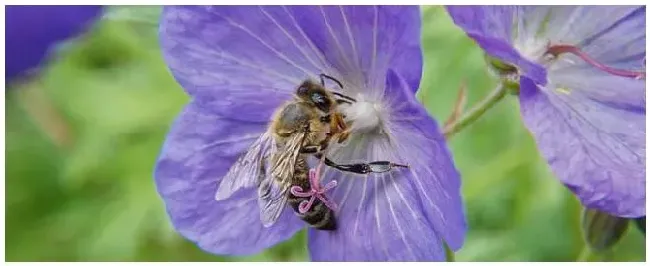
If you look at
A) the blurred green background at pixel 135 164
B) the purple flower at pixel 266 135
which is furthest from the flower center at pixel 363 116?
the blurred green background at pixel 135 164

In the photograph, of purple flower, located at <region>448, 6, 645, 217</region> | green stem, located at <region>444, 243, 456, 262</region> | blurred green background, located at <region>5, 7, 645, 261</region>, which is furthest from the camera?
blurred green background, located at <region>5, 7, 645, 261</region>

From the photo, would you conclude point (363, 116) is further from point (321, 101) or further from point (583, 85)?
point (583, 85)

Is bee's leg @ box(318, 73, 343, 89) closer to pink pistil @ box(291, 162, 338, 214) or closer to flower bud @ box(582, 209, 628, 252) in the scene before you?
pink pistil @ box(291, 162, 338, 214)

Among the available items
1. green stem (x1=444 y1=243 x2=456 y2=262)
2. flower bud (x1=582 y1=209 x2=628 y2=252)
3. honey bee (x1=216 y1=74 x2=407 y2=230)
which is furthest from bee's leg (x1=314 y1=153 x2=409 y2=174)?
flower bud (x1=582 y1=209 x2=628 y2=252)

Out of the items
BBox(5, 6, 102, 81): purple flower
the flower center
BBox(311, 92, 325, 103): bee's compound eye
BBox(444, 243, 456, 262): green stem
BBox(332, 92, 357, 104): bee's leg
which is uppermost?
BBox(5, 6, 102, 81): purple flower

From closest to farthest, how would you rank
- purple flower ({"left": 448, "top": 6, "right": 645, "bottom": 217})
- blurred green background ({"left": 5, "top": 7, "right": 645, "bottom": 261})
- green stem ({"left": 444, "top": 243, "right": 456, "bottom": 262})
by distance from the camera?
1. purple flower ({"left": 448, "top": 6, "right": 645, "bottom": 217})
2. green stem ({"left": 444, "top": 243, "right": 456, "bottom": 262})
3. blurred green background ({"left": 5, "top": 7, "right": 645, "bottom": 261})

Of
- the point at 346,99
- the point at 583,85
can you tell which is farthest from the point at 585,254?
the point at 346,99
